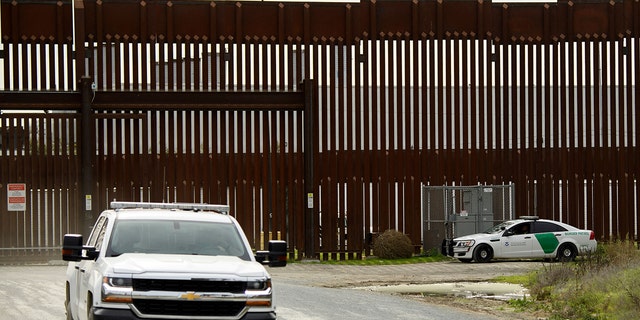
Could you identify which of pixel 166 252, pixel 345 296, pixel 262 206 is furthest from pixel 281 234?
pixel 166 252

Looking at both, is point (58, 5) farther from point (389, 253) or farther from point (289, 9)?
point (389, 253)

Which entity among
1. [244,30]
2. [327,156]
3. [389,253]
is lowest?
[389,253]

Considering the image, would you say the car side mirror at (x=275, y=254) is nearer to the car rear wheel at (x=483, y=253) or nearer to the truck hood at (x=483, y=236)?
the car rear wheel at (x=483, y=253)

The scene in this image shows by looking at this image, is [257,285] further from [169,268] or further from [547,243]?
[547,243]

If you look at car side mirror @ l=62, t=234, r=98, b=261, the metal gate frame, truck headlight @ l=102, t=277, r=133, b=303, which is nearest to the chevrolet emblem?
truck headlight @ l=102, t=277, r=133, b=303

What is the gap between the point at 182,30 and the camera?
3953 centimetres

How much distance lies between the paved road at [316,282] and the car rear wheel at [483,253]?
0.57 meters

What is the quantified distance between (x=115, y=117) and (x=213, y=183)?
A: 3.76 meters

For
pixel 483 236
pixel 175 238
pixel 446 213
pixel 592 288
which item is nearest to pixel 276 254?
pixel 175 238

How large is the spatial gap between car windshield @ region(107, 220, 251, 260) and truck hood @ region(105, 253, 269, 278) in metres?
0.31

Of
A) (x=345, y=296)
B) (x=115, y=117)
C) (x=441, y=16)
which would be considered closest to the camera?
(x=345, y=296)

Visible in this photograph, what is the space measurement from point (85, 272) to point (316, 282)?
15644 millimetres

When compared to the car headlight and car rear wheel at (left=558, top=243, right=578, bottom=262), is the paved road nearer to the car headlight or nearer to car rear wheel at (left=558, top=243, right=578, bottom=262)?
the car headlight

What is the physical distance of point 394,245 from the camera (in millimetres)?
39000
